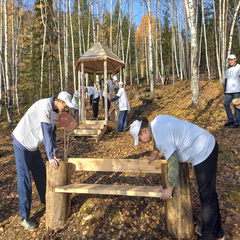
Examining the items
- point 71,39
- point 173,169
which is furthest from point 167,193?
point 71,39

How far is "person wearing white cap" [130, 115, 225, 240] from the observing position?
71.2 inches

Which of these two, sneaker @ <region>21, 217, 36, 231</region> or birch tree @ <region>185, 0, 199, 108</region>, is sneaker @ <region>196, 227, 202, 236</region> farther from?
birch tree @ <region>185, 0, 199, 108</region>

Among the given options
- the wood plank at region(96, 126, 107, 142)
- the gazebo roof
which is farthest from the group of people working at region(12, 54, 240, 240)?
the gazebo roof

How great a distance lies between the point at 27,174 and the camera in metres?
2.58

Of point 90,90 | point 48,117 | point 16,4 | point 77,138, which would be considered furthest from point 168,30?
point 48,117

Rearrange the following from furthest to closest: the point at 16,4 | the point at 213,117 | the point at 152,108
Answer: the point at 16,4, the point at 152,108, the point at 213,117

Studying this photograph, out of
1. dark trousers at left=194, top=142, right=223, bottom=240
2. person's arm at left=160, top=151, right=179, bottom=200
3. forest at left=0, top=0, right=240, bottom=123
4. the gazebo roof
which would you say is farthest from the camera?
forest at left=0, top=0, right=240, bottom=123

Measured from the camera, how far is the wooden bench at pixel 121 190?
214cm

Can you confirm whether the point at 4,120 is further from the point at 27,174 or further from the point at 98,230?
the point at 98,230

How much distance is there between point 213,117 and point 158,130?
562 cm

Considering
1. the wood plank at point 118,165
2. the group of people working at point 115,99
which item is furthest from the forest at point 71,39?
the wood plank at point 118,165

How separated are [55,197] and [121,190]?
3.49 feet

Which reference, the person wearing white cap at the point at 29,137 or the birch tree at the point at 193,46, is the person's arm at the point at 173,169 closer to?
the person wearing white cap at the point at 29,137

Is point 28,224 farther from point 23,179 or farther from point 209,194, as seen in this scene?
point 209,194
